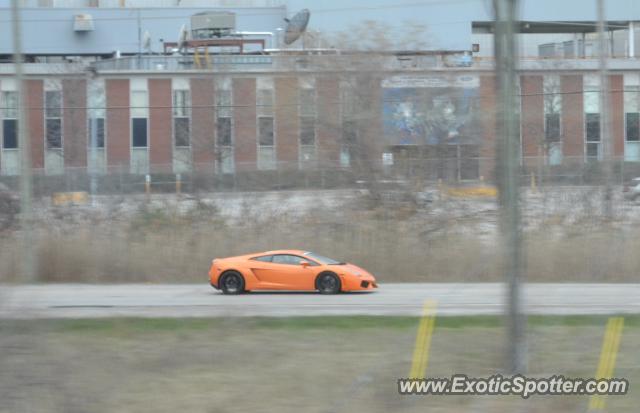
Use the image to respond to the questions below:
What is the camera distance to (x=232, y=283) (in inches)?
776

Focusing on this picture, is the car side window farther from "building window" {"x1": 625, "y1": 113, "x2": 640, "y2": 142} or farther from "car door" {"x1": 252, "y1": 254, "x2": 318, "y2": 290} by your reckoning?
"building window" {"x1": 625, "y1": 113, "x2": 640, "y2": 142}

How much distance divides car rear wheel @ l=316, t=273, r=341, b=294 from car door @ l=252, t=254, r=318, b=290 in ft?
0.59

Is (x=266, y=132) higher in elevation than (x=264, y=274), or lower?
higher

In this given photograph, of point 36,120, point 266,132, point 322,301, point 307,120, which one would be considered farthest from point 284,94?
point 322,301

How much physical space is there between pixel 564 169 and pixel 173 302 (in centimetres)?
1418

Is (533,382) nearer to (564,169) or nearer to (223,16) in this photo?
(564,169)

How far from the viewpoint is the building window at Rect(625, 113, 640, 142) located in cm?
4288

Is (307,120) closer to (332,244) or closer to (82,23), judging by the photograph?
(332,244)

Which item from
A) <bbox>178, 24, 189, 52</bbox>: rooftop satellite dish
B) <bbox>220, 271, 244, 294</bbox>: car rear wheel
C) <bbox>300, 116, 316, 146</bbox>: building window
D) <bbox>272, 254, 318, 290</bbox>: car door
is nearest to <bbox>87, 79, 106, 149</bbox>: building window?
<bbox>178, 24, 189, 52</bbox>: rooftop satellite dish

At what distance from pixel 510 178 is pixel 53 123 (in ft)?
128

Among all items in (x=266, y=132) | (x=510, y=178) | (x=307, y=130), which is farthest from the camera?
(x=266, y=132)

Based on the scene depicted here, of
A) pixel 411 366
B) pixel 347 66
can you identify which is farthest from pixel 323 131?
pixel 411 366

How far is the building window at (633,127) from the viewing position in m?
42.9

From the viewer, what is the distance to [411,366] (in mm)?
8648
